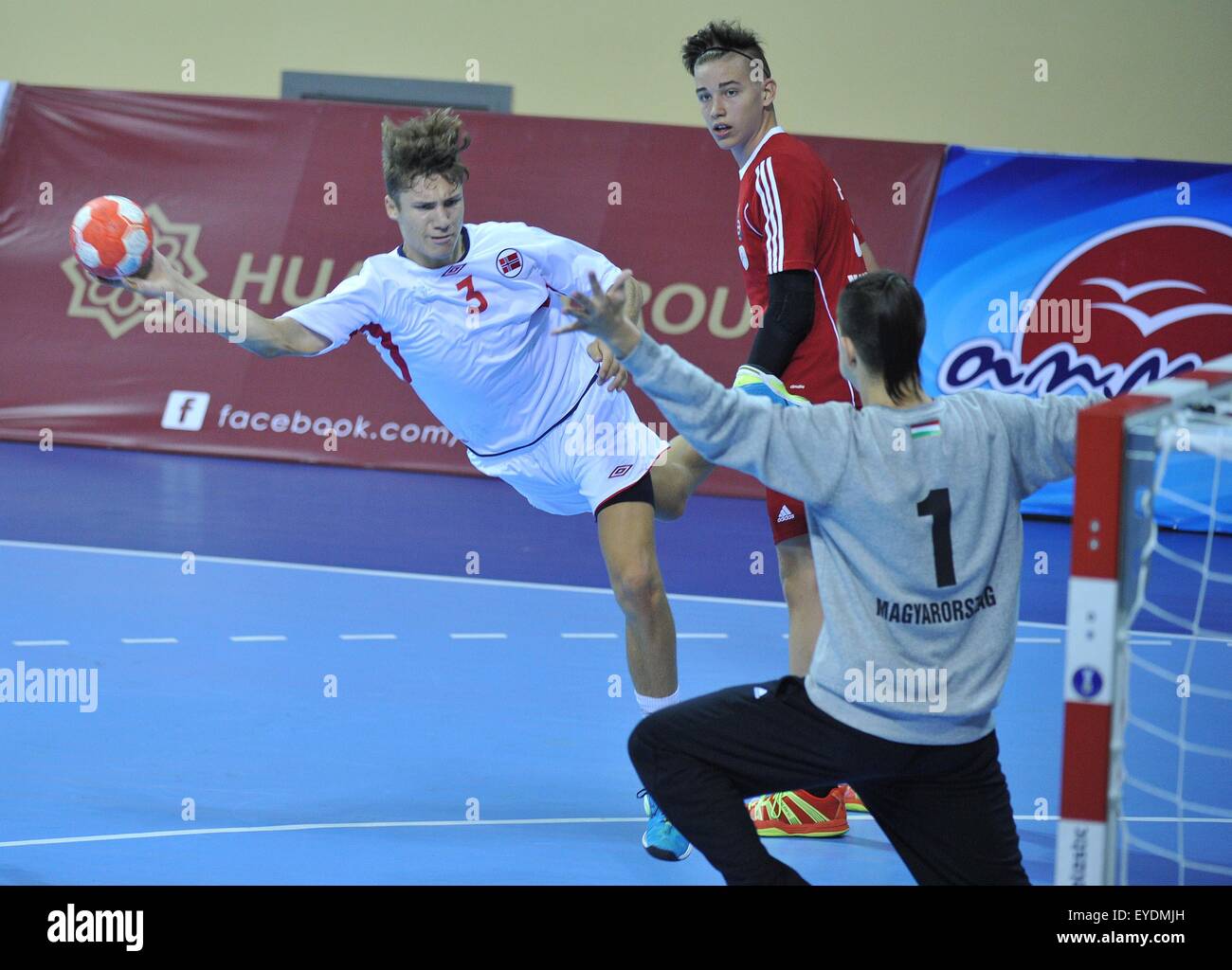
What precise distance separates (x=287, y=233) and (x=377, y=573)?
452cm

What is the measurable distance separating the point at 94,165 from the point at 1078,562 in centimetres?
1115

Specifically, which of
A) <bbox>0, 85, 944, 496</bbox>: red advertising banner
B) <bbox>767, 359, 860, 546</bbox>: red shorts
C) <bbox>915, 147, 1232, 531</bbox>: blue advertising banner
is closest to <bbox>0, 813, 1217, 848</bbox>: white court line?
<bbox>767, 359, 860, 546</bbox>: red shorts

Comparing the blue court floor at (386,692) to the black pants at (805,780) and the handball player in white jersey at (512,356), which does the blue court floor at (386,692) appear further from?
the black pants at (805,780)

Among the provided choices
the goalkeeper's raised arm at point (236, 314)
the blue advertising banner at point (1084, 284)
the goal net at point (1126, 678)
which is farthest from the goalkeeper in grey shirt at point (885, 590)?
the blue advertising banner at point (1084, 284)

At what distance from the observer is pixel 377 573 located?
8.84 metres

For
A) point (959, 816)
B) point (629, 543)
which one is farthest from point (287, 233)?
point (959, 816)

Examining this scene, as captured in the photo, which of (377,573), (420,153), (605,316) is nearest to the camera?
(605,316)

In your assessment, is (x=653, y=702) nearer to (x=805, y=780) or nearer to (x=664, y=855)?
(x=664, y=855)

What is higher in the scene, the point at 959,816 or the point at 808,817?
the point at 959,816

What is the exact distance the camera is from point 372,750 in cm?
594

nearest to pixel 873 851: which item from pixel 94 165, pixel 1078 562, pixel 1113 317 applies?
pixel 1078 562

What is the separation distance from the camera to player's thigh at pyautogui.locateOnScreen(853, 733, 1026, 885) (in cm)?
369
